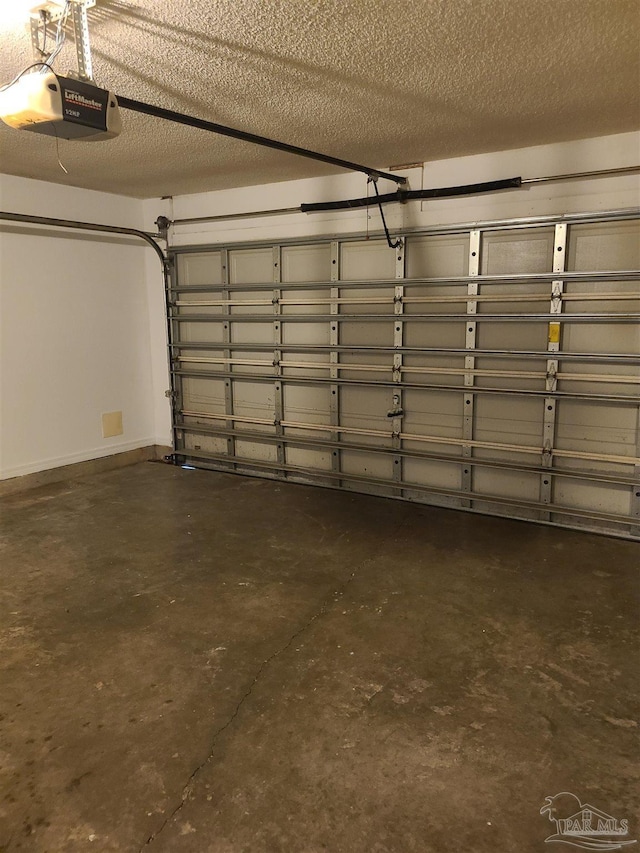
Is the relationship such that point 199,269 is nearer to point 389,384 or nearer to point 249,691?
point 389,384

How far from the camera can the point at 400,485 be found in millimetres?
4766

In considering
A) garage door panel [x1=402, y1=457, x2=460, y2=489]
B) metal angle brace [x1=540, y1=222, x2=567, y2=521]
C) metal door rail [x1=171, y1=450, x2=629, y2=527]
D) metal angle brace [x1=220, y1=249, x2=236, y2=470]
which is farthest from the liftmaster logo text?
metal angle brace [x1=220, y1=249, x2=236, y2=470]

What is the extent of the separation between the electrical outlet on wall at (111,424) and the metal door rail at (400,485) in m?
0.64

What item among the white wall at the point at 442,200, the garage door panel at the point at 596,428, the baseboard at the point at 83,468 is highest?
the white wall at the point at 442,200

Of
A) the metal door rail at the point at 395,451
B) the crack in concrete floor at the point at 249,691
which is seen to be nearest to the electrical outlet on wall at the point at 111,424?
the metal door rail at the point at 395,451

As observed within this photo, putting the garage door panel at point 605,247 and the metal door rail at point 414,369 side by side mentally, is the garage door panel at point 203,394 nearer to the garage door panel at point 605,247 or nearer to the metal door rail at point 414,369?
the metal door rail at point 414,369

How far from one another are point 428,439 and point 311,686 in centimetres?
252

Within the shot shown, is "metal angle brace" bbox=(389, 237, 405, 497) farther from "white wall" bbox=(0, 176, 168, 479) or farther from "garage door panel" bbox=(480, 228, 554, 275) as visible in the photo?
"white wall" bbox=(0, 176, 168, 479)

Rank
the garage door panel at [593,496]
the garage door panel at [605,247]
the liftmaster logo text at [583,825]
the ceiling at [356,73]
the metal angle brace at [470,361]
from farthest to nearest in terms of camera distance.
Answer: the metal angle brace at [470,361] → the garage door panel at [593,496] → the garage door panel at [605,247] → the ceiling at [356,73] → the liftmaster logo text at [583,825]

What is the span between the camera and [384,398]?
4.83 metres

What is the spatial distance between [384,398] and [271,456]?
51.8 inches

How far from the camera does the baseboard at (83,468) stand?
5070 millimetres

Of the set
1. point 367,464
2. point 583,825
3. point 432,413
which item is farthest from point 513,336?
point 583,825

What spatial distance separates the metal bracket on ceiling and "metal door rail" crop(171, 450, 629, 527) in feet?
11.3
